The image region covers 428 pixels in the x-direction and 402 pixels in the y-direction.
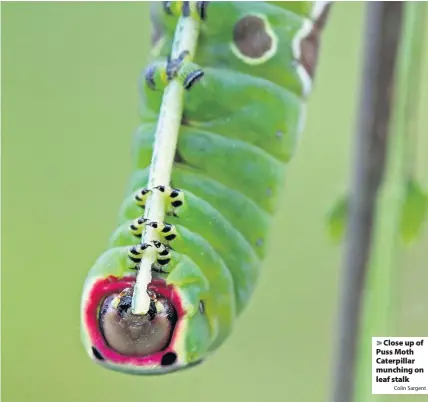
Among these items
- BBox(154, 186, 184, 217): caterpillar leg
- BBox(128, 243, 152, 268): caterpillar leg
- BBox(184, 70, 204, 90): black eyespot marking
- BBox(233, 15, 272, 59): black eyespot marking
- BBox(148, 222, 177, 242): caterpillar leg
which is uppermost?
BBox(233, 15, 272, 59): black eyespot marking

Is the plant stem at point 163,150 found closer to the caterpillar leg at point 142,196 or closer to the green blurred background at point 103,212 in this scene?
the caterpillar leg at point 142,196

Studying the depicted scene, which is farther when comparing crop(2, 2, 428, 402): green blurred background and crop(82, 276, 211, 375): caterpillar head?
crop(2, 2, 428, 402): green blurred background

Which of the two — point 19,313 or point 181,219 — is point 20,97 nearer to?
point 19,313

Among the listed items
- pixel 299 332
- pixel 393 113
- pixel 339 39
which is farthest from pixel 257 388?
pixel 393 113

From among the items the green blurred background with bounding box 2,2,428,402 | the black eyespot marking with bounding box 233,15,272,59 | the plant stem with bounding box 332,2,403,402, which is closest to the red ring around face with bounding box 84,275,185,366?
the plant stem with bounding box 332,2,403,402

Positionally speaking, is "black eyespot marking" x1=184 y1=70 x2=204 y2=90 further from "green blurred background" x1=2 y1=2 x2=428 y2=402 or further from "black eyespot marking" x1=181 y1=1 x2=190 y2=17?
"green blurred background" x1=2 y1=2 x2=428 y2=402

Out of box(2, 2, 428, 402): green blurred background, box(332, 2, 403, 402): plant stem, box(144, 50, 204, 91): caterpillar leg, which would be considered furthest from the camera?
box(2, 2, 428, 402): green blurred background
